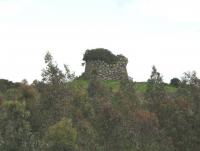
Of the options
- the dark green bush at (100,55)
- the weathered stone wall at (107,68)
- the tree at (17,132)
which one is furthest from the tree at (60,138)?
the dark green bush at (100,55)

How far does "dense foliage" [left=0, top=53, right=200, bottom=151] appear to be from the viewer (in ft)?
118

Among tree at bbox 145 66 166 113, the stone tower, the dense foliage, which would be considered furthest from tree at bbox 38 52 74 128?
the stone tower

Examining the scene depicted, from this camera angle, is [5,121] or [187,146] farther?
[187,146]

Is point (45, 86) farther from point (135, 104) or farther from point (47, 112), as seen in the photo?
point (135, 104)

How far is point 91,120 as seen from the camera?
152 feet

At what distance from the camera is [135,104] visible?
167ft

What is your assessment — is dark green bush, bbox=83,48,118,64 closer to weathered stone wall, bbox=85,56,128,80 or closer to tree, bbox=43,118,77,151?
weathered stone wall, bbox=85,56,128,80

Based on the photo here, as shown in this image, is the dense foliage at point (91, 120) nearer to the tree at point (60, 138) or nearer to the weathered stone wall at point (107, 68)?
the tree at point (60, 138)

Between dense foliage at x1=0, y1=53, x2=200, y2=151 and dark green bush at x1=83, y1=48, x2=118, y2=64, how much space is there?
A: 5244 centimetres

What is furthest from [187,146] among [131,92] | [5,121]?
[5,121]

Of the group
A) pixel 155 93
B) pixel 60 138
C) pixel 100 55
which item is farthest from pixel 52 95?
pixel 100 55

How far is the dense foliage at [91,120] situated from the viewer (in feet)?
118

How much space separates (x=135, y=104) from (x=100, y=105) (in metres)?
4.53

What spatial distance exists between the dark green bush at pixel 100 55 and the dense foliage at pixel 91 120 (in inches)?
2064
